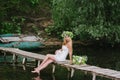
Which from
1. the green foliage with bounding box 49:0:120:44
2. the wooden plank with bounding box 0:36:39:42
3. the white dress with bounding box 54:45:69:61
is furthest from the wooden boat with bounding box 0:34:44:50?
the white dress with bounding box 54:45:69:61

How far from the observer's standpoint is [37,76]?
52.3 ft

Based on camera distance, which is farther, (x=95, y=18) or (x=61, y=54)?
(x=95, y=18)

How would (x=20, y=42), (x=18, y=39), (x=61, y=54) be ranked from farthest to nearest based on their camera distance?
(x=18, y=39) → (x=20, y=42) → (x=61, y=54)

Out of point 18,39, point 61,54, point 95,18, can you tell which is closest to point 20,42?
point 18,39

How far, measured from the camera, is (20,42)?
2294 cm

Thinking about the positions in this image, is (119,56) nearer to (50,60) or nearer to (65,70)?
(65,70)

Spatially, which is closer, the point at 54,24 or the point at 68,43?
the point at 68,43

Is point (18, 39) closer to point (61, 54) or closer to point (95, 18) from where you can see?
point (95, 18)

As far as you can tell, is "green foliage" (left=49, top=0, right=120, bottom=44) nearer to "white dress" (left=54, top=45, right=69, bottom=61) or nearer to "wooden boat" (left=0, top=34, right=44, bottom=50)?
"wooden boat" (left=0, top=34, right=44, bottom=50)

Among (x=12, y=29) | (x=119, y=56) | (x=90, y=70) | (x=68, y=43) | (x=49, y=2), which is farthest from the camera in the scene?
(x=49, y=2)

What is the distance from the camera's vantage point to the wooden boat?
2252cm

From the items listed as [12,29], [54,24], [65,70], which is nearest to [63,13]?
[54,24]

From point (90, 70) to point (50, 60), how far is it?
2.08 meters

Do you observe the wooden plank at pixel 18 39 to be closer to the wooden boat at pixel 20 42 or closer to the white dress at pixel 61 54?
the wooden boat at pixel 20 42
